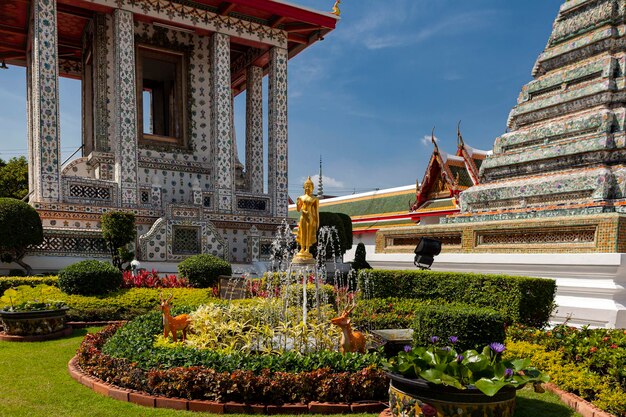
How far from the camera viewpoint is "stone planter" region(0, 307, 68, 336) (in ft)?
24.7

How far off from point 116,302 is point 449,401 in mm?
8325

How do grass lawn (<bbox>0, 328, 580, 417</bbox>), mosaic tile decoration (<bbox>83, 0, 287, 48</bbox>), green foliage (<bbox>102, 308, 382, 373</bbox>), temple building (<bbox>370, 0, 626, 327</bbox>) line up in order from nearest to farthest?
grass lawn (<bbox>0, 328, 580, 417</bbox>)
green foliage (<bbox>102, 308, 382, 373</bbox>)
temple building (<bbox>370, 0, 626, 327</bbox>)
mosaic tile decoration (<bbox>83, 0, 287, 48</bbox>)

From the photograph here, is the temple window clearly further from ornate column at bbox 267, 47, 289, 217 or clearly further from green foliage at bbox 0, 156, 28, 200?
green foliage at bbox 0, 156, 28, 200

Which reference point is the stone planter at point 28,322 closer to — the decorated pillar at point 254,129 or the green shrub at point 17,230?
the green shrub at point 17,230

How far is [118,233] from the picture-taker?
549 inches

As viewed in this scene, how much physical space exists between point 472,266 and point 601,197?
2942mm

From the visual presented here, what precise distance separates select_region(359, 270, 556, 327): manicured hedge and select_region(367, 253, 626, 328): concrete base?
1.91 feet

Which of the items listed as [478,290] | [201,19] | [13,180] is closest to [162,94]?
[201,19]

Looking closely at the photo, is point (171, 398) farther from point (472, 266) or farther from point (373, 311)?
point (472, 266)

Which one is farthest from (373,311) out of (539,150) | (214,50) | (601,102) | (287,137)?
(214,50)

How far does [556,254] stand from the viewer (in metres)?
8.80

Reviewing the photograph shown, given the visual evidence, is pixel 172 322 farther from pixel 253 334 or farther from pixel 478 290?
pixel 478 290

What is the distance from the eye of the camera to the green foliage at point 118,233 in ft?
45.6

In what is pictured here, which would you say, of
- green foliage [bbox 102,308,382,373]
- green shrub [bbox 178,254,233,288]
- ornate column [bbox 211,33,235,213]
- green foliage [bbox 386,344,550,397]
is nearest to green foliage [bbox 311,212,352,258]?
ornate column [bbox 211,33,235,213]
